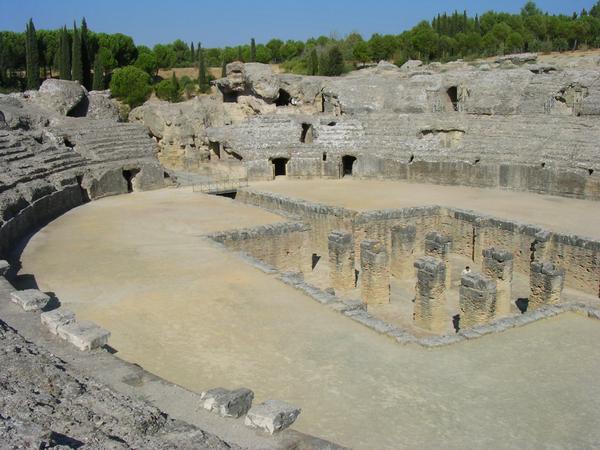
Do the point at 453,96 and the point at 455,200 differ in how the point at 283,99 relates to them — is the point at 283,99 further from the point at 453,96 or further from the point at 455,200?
the point at 455,200

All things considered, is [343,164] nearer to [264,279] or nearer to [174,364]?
[264,279]

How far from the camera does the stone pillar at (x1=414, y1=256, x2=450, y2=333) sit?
10.7 m

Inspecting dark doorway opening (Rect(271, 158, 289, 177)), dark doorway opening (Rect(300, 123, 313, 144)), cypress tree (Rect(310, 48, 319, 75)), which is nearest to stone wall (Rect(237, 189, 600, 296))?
dark doorway opening (Rect(271, 158, 289, 177))

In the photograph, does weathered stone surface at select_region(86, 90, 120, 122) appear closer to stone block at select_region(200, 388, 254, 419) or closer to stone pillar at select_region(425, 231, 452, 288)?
stone pillar at select_region(425, 231, 452, 288)

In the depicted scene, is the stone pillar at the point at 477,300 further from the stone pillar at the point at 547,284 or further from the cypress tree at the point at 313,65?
the cypress tree at the point at 313,65

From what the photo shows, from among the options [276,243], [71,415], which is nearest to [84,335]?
[71,415]

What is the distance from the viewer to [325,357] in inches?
292

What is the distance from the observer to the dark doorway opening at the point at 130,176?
20.0 metres

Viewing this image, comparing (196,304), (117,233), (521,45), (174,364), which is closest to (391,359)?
(174,364)

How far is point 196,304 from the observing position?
9164mm

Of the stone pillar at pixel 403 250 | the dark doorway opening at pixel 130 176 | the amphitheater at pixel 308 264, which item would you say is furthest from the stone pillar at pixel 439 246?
the dark doorway opening at pixel 130 176

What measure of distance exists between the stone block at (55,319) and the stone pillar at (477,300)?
6.25 m

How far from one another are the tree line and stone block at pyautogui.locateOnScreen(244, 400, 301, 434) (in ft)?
100

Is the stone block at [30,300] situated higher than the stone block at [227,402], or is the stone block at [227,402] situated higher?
the stone block at [30,300]
